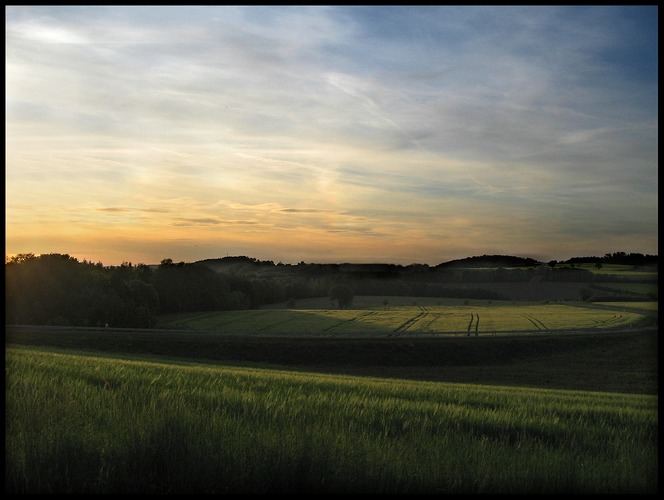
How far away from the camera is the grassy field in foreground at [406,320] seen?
70250mm

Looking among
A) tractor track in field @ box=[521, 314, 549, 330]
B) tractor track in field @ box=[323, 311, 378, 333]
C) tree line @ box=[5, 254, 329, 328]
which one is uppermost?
tree line @ box=[5, 254, 329, 328]

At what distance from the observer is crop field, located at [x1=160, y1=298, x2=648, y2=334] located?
69938 mm

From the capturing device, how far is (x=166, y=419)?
613cm

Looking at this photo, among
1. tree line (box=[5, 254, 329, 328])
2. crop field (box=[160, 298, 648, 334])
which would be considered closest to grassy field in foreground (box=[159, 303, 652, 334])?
crop field (box=[160, 298, 648, 334])

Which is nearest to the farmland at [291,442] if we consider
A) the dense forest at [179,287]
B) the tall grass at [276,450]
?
the tall grass at [276,450]

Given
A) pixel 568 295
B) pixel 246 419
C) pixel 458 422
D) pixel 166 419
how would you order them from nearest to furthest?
pixel 166 419 < pixel 246 419 < pixel 458 422 < pixel 568 295

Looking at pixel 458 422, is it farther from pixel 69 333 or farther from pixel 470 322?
pixel 470 322

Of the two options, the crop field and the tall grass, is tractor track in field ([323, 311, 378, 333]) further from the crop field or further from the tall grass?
the tall grass

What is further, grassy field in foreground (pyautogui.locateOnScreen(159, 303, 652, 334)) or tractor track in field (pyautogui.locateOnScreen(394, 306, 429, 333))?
grassy field in foreground (pyautogui.locateOnScreen(159, 303, 652, 334))

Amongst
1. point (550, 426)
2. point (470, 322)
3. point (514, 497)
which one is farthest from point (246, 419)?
point (470, 322)

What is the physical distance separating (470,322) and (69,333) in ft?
150

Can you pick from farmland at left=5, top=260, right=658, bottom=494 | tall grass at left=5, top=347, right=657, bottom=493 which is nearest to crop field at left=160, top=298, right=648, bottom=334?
farmland at left=5, top=260, right=658, bottom=494

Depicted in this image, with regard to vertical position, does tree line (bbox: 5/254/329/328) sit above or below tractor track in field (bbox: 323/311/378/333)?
above

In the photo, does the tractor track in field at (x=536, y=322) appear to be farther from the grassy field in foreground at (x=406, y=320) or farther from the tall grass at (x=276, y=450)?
the tall grass at (x=276, y=450)
